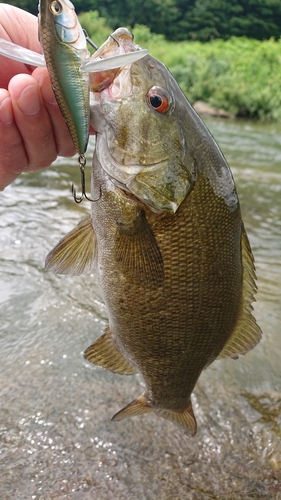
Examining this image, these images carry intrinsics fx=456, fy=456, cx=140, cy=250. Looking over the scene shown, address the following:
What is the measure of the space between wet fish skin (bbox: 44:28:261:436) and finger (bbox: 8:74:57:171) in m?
0.26

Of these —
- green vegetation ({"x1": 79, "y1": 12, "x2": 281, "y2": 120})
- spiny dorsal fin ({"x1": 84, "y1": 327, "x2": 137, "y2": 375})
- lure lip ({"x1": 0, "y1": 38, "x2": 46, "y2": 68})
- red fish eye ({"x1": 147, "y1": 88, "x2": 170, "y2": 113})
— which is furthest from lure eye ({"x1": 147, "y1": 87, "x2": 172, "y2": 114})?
green vegetation ({"x1": 79, "y1": 12, "x2": 281, "y2": 120})

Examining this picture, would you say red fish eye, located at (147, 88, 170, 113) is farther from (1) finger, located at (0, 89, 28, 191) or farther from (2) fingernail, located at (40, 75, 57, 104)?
(1) finger, located at (0, 89, 28, 191)

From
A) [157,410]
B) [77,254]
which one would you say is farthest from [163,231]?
[157,410]

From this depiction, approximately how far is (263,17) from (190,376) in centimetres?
6433

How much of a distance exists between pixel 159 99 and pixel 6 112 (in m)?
0.61

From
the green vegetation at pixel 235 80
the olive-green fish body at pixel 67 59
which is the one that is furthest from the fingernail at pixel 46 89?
the green vegetation at pixel 235 80

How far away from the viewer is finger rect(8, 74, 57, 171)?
1695 millimetres

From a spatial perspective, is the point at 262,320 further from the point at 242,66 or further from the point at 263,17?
the point at 263,17

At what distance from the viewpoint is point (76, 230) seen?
1978 mm

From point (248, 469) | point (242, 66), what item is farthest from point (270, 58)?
point (248, 469)

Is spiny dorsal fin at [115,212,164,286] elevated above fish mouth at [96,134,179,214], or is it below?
below

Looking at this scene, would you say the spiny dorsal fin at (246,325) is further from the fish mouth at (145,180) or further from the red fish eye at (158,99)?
the red fish eye at (158,99)

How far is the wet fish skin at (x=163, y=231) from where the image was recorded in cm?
171

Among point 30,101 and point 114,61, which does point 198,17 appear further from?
point 114,61
